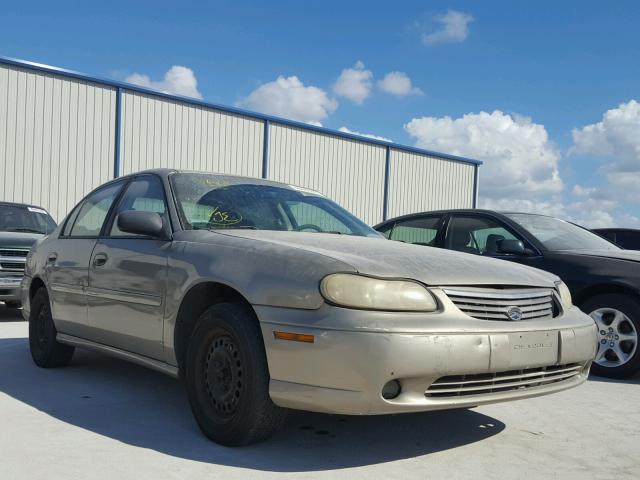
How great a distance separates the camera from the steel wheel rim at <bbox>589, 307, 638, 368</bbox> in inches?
207

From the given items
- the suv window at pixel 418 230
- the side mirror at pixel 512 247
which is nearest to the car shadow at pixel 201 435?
the side mirror at pixel 512 247

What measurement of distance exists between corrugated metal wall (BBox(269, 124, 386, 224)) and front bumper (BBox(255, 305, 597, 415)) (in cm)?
1466

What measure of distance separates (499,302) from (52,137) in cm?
1245

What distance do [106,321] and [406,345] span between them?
2.29 m

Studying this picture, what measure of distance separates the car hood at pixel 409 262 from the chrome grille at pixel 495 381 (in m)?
0.44

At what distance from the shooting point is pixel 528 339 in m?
3.13

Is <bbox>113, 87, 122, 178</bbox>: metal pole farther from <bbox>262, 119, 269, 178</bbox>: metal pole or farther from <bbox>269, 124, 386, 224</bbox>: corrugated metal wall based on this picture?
<bbox>269, 124, 386, 224</bbox>: corrugated metal wall

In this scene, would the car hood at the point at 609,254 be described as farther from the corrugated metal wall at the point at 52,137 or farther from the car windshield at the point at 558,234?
the corrugated metal wall at the point at 52,137

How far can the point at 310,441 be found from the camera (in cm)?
337

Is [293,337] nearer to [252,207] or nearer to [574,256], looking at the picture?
[252,207]

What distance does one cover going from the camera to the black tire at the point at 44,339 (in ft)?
16.5

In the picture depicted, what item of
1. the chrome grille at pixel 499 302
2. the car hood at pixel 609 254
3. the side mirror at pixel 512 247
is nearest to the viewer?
the chrome grille at pixel 499 302

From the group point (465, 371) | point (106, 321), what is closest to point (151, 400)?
point (106, 321)

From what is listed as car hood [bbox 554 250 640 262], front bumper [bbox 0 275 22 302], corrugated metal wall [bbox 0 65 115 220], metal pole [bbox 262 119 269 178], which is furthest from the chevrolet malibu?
metal pole [bbox 262 119 269 178]
